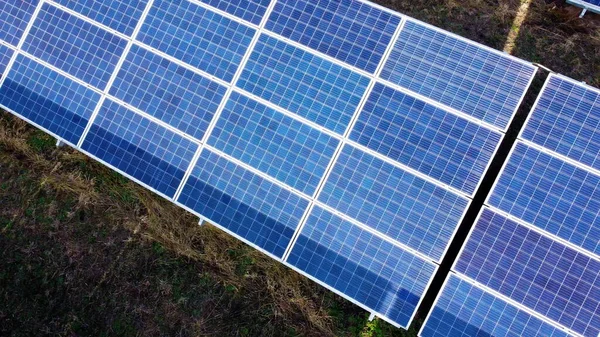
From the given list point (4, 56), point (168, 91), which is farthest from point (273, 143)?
point (4, 56)

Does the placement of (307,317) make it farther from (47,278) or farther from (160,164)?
(47,278)

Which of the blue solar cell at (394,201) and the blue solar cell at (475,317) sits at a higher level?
the blue solar cell at (394,201)

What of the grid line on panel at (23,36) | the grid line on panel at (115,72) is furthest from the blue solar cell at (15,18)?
the grid line on panel at (115,72)

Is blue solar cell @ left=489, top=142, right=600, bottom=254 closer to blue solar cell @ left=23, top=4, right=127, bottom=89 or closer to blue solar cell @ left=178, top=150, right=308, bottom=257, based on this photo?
blue solar cell @ left=178, top=150, right=308, bottom=257

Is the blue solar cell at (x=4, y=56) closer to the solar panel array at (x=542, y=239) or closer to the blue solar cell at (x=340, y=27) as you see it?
the blue solar cell at (x=340, y=27)

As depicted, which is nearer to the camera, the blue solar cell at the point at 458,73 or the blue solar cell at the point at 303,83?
the blue solar cell at the point at 458,73

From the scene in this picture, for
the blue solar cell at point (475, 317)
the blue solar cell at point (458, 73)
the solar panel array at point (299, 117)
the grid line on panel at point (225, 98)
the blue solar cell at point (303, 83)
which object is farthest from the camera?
the grid line on panel at point (225, 98)

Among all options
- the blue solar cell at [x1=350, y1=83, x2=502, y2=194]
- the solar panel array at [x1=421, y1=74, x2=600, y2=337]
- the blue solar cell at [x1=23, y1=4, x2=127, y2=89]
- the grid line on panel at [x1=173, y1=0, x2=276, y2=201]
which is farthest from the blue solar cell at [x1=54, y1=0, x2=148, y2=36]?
the solar panel array at [x1=421, y1=74, x2=600, y2=337]
